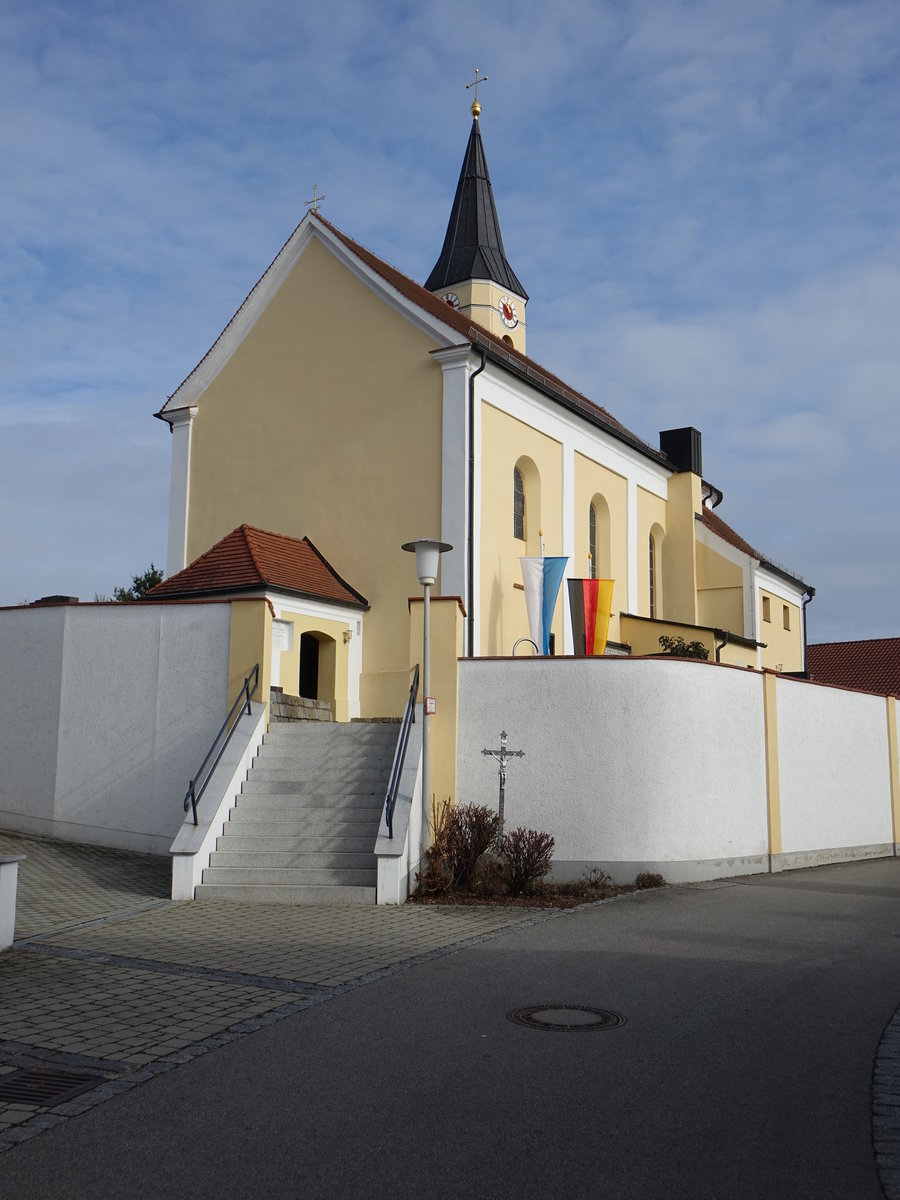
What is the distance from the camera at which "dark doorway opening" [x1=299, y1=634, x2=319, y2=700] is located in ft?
68.8

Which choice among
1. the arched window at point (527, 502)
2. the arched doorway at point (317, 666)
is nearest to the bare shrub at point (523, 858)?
the arched doorway at point (317, 666)

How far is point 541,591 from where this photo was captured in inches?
856

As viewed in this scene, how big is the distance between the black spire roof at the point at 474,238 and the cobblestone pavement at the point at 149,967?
2654cm

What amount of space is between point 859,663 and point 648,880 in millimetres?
34238

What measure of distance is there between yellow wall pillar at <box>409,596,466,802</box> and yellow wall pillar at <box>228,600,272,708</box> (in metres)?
2.10

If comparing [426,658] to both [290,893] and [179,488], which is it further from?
[179,488]

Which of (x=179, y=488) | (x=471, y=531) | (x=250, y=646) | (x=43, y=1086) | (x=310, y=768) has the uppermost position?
(x=179, y=488)

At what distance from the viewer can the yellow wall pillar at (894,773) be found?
21.2 m

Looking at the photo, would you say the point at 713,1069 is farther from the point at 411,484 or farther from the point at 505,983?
the point at 411,484

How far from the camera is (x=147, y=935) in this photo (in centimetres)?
1020

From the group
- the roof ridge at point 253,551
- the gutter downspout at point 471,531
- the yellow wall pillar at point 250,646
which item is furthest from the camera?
the gutter downspout at point 471,531

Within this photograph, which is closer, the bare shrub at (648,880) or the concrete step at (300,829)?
the concrete step at (300,829)

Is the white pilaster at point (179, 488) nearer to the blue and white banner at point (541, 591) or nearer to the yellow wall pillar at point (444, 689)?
the blue and white banner at point (541, 591)

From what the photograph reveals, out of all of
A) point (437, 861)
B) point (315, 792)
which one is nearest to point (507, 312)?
point (315, 792)
